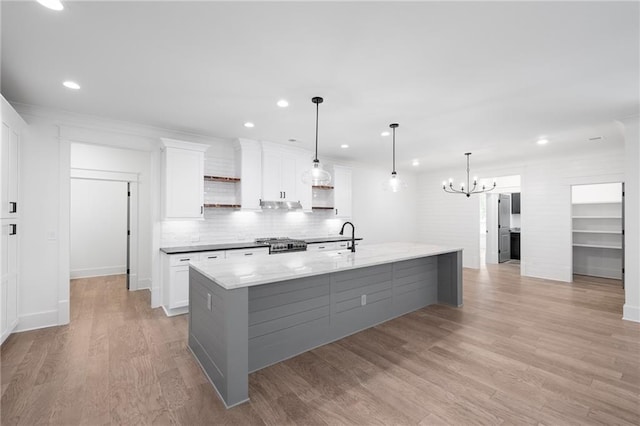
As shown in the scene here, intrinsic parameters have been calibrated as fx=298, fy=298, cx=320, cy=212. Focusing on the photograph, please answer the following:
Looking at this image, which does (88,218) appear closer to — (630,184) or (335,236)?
(335,236)

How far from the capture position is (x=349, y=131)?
4602mm

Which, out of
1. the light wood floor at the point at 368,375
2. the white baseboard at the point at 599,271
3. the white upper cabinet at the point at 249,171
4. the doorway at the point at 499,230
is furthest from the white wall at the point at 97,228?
the white baseboard at the point at 599,271

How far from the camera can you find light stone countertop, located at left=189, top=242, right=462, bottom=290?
2264mm

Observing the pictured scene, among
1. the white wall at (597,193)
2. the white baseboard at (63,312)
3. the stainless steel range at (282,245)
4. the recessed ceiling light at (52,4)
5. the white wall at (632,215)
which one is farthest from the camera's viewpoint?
the white wall at (597,193)

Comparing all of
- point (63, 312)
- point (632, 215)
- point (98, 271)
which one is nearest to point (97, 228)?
Answer: point (98, 271)

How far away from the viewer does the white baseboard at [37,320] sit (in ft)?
11.5

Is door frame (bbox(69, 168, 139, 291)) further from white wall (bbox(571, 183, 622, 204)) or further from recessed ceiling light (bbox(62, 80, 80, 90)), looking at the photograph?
white wall (bbox(571, 183, 622, 204))

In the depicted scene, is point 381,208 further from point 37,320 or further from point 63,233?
point 37,320

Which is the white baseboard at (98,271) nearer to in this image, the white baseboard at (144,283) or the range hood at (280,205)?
the white baseboard at (144,283)

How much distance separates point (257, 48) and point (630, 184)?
4.90 metres

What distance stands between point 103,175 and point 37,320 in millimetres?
3234

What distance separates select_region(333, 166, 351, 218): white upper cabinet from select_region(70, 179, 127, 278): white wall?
194 inches

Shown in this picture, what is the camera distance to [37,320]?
3.61 metres

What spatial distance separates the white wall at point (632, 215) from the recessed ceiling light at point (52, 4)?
600cm
